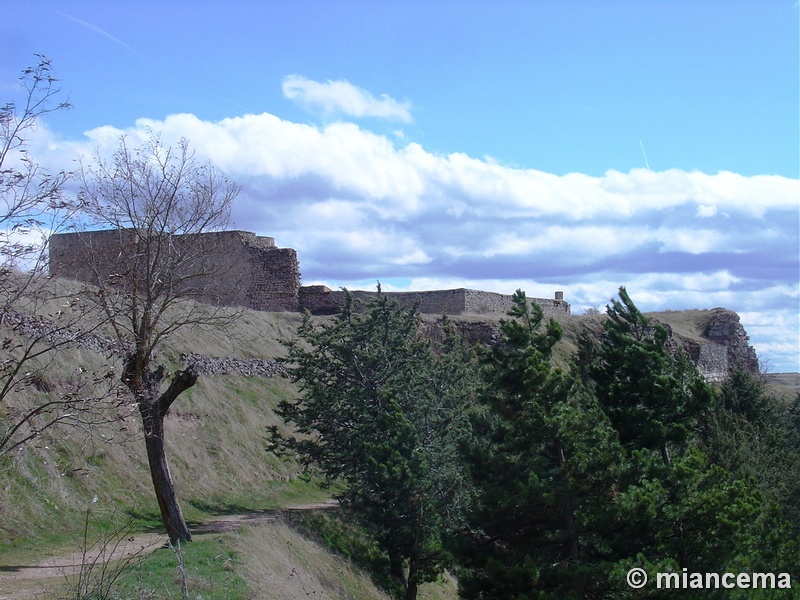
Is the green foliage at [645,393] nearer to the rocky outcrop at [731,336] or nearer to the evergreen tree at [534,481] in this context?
the evergreen tree at [534,481]

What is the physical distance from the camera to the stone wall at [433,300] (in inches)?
1487

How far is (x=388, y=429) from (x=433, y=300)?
77.9ft

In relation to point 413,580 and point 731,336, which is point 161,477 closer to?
point 413,580

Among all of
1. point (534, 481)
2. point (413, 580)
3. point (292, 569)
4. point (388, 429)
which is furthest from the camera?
point (388, 429)

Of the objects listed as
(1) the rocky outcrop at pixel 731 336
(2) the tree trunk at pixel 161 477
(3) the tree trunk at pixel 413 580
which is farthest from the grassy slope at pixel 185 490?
(1) the rocky outcrop at pixel 731 336

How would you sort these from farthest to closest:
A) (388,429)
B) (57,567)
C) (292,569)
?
1. (388,429)
2. (292,569)
3. (57,567)

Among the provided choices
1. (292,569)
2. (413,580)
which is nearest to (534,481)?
(292,569)

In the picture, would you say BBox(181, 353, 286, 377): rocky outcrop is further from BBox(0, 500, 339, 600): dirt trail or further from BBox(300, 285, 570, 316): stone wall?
BBox(0, 500, 339, 600): dirt trail

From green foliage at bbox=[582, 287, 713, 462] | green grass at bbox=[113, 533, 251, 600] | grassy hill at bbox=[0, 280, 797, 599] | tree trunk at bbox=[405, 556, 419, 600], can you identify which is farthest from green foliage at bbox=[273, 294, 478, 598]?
green grass at bbox=[113, 533, 251, 600]

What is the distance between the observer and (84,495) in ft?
52.4

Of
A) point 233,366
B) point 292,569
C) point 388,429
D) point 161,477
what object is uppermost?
point 233,366

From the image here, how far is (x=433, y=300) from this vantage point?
42.0 m

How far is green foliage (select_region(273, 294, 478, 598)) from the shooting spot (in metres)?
18.2

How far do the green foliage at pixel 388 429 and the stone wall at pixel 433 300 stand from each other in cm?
1499
